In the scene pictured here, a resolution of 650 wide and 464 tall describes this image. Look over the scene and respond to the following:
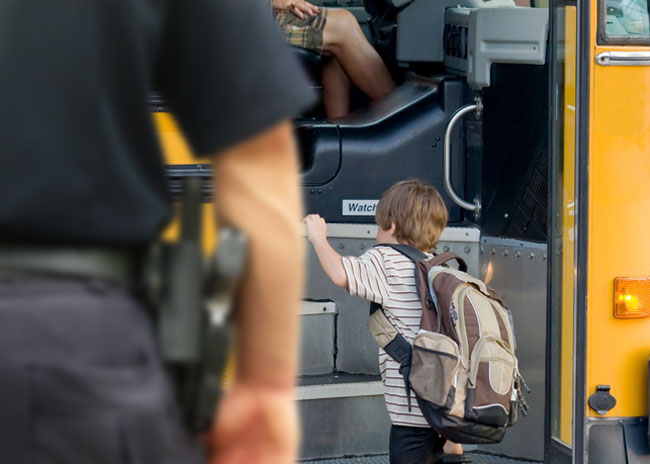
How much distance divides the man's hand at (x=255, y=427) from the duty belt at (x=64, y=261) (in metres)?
0.16

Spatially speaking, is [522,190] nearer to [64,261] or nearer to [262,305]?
[262,305]

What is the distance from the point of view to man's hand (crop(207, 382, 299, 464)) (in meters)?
1.08

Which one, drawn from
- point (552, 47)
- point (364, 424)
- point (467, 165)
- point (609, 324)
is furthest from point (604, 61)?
point (364, 424)

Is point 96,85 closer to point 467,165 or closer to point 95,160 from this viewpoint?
point 95,160

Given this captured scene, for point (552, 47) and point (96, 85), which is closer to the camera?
point (96, 85)

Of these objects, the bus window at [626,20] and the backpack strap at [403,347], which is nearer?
the bus window at [626,20]

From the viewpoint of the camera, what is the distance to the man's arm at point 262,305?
1.09m

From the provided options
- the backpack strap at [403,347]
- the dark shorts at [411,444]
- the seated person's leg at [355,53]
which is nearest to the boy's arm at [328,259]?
the backpack strap at [403,347]

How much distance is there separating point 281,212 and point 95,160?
19cm

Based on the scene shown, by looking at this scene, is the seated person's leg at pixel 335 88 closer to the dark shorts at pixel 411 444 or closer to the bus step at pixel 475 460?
the bus step at pixel 475 460

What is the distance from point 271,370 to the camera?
3.62 feet

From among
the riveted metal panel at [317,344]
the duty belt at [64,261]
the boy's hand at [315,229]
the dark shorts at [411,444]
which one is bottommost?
the dark shorts at [411,444]

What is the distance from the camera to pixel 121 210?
104cm

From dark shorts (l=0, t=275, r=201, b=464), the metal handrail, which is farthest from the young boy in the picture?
dark shorts (l=0, t=275, r=201, b=464)
